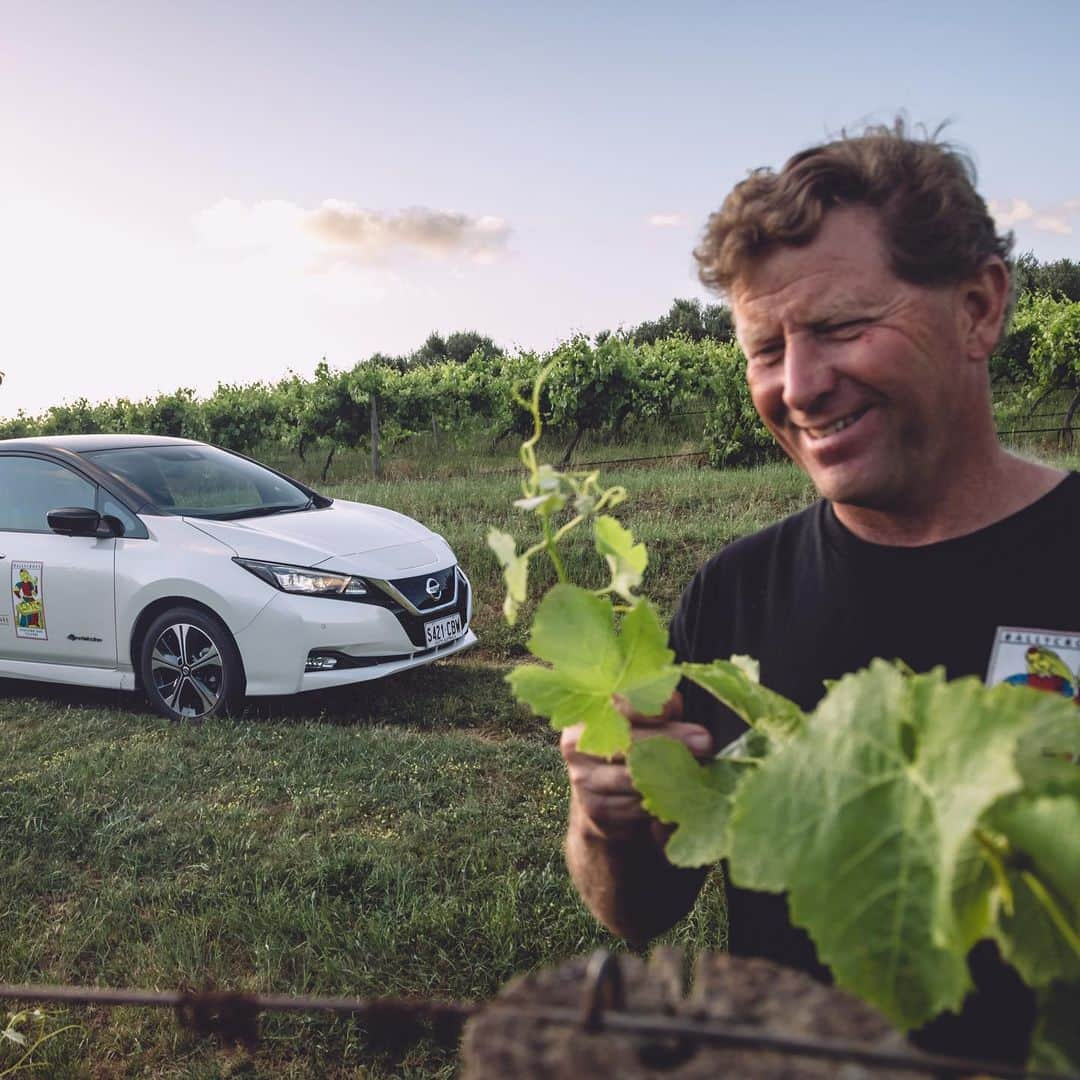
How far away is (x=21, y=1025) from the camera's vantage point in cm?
305

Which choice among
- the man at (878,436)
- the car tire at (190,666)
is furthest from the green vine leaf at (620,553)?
the car tire at (190,666)

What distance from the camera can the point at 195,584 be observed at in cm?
573

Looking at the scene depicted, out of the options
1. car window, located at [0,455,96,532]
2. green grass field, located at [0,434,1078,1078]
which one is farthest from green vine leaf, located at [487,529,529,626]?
car window, located at [0,455,96,532]

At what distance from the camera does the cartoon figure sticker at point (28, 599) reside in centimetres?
616

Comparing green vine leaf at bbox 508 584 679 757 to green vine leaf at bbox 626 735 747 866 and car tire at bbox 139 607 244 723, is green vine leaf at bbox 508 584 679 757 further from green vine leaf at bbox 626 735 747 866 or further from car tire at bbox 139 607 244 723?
car tire at bbox 139 607 244 723

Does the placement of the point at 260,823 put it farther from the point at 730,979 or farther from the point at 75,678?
the point at 730,979

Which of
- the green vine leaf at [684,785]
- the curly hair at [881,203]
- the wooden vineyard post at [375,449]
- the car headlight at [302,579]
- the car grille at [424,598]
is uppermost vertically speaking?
the wooden vineyard post at [375,449]

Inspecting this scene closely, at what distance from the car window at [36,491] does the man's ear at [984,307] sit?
567cm

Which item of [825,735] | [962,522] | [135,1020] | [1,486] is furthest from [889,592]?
[1,486]

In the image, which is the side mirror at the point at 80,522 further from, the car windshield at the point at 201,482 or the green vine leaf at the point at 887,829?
the green vine leaf at the point at 887,829

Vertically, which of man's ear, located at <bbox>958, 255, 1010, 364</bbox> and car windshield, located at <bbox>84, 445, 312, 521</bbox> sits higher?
man's ear, located at <bbox>958, 255, 1010, 364</bbox>

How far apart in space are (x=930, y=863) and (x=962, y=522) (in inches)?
50.4

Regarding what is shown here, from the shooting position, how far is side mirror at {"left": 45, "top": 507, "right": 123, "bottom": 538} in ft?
19.5

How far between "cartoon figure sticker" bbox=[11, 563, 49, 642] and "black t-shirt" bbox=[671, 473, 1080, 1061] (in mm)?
5367
